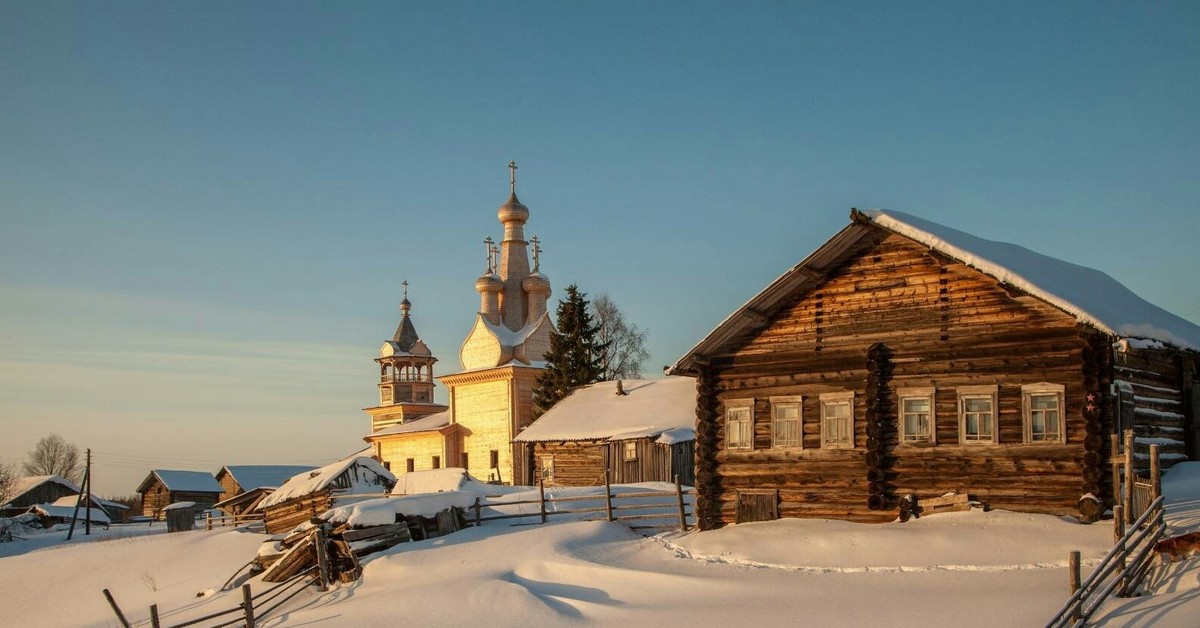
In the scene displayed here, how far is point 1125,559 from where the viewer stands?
15.3 metres

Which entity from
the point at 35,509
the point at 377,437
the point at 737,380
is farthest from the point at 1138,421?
the point at 35,509

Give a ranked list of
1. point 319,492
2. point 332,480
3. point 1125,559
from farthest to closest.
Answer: point 332,480
point 319,492
point 1125,559

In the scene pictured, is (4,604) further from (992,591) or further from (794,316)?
(992,591)

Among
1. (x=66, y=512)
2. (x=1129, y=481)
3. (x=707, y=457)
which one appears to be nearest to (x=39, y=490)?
(x=66, y=512)

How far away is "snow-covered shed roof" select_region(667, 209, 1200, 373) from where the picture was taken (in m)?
20.5

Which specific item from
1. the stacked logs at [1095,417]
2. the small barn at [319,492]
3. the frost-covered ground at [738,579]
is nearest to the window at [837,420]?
the frost-covered ground at [738,579]

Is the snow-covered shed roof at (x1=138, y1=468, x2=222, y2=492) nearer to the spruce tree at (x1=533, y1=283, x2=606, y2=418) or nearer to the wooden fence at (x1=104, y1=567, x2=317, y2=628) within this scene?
the spruce tree at (x1=533, y1=283, x2=606, y2=418)

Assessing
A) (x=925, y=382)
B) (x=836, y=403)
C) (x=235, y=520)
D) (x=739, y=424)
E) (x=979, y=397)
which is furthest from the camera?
(x=235, y=520)

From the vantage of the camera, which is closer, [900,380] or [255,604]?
[900,380]

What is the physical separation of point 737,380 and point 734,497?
2.78 meters

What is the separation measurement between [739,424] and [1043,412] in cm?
700

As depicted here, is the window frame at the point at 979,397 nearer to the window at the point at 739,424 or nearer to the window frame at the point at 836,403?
the window frame at the point at 836,403

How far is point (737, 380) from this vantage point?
2547 cm

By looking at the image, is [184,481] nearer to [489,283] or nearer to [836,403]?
[489,283]
